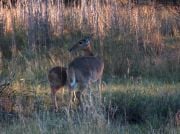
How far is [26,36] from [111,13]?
232 centimetres

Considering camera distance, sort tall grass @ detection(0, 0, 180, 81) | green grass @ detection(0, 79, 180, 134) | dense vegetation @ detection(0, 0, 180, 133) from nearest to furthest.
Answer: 1. green grass @ detection(0, 79, 180, 134)
2. dense vegetation @ detection(0, 0, 180, 133)
3. tall grass @ detection(0, 0, 180, 81)

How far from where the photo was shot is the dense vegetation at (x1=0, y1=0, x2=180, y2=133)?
8.48m

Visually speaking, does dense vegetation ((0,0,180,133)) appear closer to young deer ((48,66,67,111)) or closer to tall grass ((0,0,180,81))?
tall grass ((0,0,180,81))

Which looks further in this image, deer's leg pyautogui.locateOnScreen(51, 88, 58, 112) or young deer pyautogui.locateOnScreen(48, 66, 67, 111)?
young deer pyautogui.locateOnScreen(48, 66, 67, 111)

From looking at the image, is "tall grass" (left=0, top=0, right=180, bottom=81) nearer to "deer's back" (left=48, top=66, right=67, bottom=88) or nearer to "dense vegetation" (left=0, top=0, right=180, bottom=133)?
"dense vegetation" (left=0, top=0, right=180, bottom=133)

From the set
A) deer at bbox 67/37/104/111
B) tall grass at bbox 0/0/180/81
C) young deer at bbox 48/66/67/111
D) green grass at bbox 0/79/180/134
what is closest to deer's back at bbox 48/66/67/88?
young deer at bbox 48/66/67/111

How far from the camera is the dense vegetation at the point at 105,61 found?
848cm

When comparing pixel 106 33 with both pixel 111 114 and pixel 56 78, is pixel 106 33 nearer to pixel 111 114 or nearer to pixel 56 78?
pixel 56 78

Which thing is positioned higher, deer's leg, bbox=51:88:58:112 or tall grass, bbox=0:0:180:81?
tall grass, bbox=0:0:180:81

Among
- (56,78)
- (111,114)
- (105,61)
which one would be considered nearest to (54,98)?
(56,78)

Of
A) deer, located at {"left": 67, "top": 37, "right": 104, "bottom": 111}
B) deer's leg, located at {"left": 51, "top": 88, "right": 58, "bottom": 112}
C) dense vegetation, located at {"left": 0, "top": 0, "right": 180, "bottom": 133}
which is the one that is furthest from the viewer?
deer, located at {"left": 67, "top": 37, "right": 104, "bottom": 111}

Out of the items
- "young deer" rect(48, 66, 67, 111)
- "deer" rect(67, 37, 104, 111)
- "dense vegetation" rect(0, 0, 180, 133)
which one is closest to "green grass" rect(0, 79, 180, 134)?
"dense vegetation" rect(0, 0, 180, 133)

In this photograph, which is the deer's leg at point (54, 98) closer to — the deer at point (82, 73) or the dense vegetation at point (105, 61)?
the dense vegetation at point (105, 61)

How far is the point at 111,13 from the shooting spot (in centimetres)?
1445
